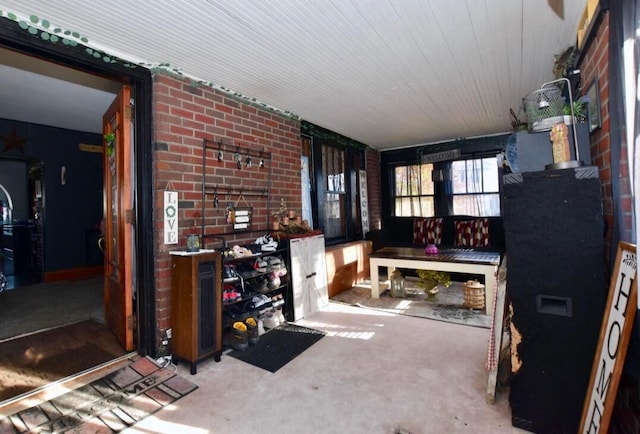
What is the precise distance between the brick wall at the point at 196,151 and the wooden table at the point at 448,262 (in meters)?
1.66

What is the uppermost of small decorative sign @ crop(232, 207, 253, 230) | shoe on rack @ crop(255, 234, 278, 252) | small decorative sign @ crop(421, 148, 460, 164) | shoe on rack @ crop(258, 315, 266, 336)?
small decorative sign @ crop(421, 148, 460, 164)

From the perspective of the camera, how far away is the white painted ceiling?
6.22 ft

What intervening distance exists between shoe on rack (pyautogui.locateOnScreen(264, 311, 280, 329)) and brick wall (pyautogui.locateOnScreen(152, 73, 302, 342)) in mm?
818

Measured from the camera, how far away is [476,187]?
5.57 meters

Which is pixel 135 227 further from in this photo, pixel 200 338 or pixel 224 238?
pixel 200 338

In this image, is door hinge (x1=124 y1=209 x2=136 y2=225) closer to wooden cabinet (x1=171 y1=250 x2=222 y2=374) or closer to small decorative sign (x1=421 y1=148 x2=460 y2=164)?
wooden cabinet (x1=171 y1=250 x2=222 y2=374)

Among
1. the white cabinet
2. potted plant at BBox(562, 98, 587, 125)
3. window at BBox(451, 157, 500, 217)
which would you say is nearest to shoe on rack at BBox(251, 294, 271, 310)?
the white cabinet

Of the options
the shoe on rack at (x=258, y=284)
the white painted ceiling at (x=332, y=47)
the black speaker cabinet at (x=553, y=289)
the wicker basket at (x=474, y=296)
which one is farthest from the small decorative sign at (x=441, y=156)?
the black speaker cabinet at (x=553, y=289)

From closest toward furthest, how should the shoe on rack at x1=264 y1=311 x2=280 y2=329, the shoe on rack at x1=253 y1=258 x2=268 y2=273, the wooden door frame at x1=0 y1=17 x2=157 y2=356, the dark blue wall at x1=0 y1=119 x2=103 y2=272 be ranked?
1. the wooden door frame at x1=0 y1=17 x2=157 y2=356
2. the shoe on rack at x1=253 y1=258 x2=268 y2=273
3. the shoe on rack at x1=264 y1=311 x2=280 y2=329
4. the dark blue wall at x1=0 y1=119 x2=103 y2=272

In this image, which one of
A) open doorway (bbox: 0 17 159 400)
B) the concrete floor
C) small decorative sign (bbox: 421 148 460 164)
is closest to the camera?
the concrete floor

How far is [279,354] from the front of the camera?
8.60ft

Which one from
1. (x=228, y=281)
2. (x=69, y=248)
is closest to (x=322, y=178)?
(x=228, y=281)

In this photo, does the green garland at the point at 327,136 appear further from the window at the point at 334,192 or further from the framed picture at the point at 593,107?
the framed picture at the point at 593,107

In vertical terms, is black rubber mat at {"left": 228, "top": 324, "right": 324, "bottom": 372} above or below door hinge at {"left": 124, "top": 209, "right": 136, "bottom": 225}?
below
